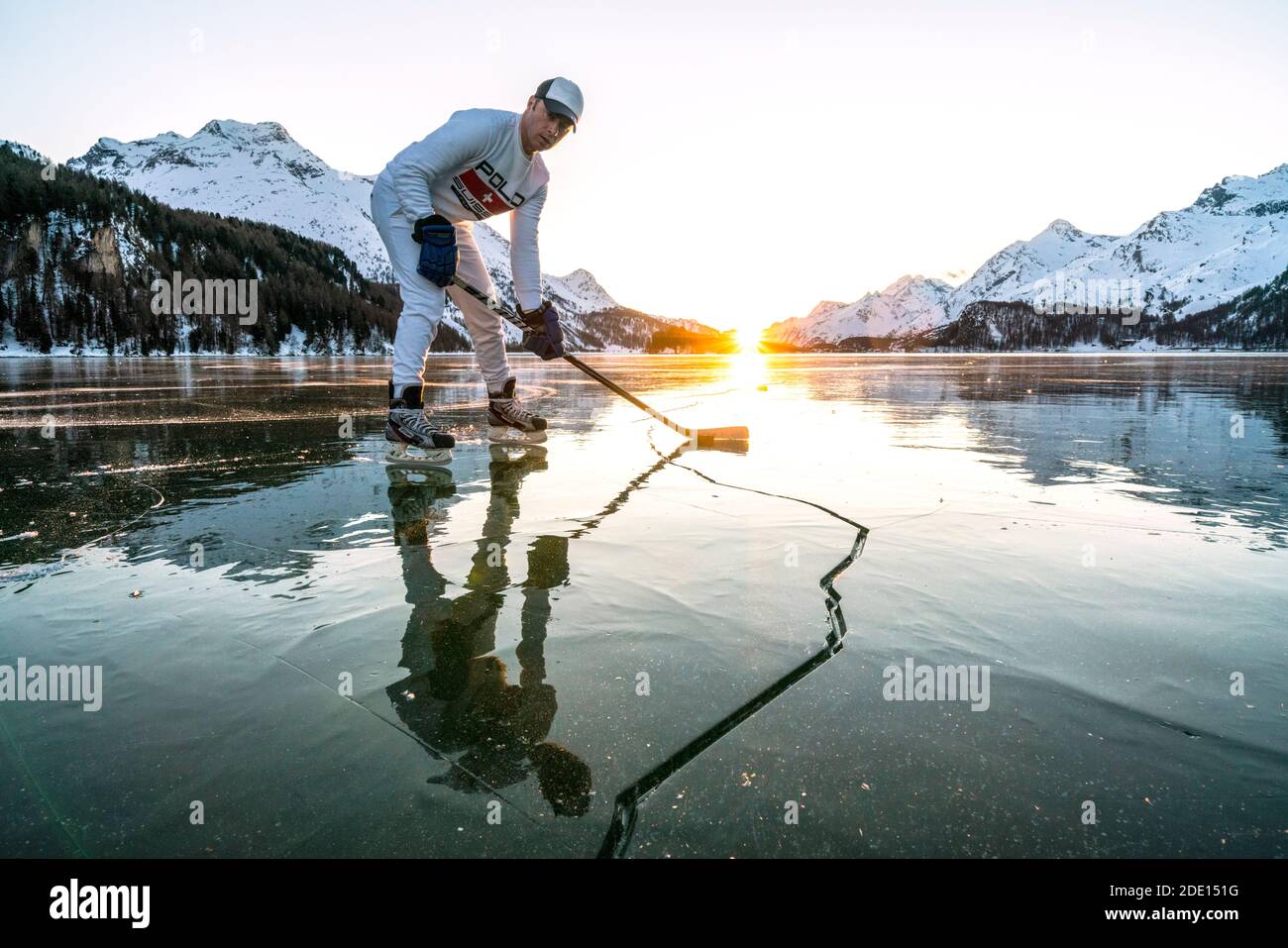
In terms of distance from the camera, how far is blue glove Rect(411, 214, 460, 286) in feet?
17.3

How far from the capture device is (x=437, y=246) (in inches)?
209

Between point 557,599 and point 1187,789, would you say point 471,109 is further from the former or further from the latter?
point 1187,789

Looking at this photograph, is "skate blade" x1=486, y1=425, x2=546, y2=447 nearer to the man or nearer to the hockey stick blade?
the man

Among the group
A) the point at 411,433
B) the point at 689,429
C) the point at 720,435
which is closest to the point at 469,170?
the point at 411,433

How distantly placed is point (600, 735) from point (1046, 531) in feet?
8.87

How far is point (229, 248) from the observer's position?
119688 mm

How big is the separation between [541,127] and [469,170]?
0.75 meters

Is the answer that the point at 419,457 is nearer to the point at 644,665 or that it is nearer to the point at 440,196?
the point at 440,196

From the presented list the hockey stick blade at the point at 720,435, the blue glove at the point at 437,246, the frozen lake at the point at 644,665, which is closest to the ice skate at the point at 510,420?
the hockey stick blade at the point at 720,435

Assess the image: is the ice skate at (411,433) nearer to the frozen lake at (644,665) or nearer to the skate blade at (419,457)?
the skate blade at (419,457)

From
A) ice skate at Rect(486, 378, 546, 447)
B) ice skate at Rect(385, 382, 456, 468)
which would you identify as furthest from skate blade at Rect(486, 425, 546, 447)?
ice skate at Rect(385, 382, 456, 468)

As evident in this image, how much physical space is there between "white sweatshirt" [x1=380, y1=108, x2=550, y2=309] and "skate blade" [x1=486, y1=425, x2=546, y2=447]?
2.06m
